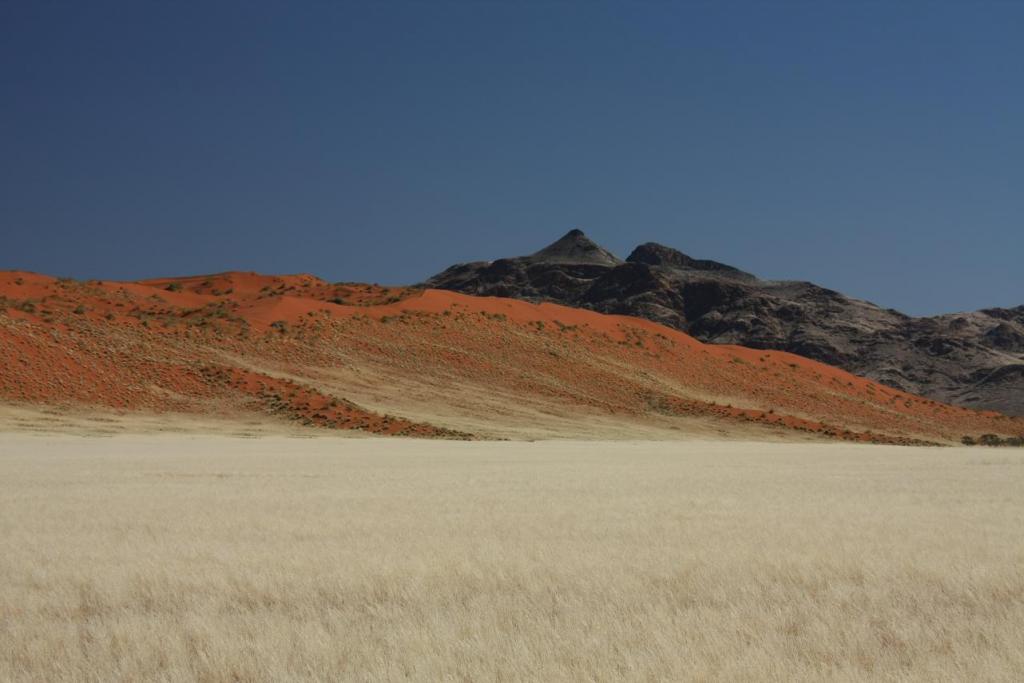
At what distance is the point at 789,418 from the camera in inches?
3258

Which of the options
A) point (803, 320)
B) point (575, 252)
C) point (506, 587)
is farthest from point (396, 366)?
point (575, 252)

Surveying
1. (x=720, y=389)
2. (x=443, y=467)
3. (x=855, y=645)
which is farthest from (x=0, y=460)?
(x=720, y=389)

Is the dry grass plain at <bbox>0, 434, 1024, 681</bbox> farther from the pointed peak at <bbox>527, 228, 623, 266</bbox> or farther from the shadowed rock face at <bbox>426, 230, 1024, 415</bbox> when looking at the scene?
the pointed peak at <bbox>527, 228, 623, 266</bbox>

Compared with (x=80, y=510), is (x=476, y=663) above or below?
above

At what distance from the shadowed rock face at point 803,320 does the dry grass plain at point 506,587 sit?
11807 cm

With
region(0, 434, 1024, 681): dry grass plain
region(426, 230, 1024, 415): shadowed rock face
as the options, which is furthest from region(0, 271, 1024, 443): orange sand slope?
region(0, 434, 1024, 681): dry grass plain

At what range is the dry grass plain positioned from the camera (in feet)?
20.7

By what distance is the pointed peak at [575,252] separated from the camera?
169 m

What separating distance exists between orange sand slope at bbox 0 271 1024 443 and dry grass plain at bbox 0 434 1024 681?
4653cm

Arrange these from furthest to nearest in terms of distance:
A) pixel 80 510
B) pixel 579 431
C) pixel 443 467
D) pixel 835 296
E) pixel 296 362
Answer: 1. pixel 835 296
2. pixel 296 362
3. pixel 579 431
4. pixel 443 467
5. pixel 80 510

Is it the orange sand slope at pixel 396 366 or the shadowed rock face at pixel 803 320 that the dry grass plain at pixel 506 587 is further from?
the shadowed rock face at pixel 803 320

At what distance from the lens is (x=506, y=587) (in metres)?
8.90

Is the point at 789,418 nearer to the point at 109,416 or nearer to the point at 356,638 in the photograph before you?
the point at 109,416

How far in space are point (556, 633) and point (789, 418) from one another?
79922 millimetres
